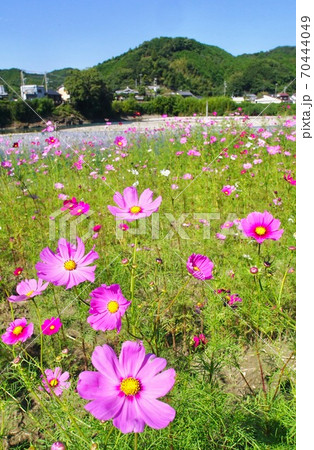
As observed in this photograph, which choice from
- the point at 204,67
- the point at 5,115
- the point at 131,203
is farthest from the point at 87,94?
Answer: the point at 204,67

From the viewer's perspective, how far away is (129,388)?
0.41m

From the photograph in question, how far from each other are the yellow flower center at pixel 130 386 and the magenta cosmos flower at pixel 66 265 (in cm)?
26

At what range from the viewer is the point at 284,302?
3.92 feet

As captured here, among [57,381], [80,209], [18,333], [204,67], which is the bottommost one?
[57,381]

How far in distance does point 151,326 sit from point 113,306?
308 mm

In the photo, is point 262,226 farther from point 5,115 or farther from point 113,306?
point 5,115

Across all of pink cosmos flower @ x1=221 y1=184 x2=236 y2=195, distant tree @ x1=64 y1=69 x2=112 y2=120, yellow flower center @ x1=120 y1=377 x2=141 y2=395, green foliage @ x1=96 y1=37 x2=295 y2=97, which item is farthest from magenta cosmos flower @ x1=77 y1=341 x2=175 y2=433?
distant tree @ x1=64 y1=69 x2=112 y2=120

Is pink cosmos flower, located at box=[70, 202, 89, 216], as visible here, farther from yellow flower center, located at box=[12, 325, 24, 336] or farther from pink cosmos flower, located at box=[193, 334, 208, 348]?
pink cosmos flower, located at box=[193, 334, 208, 348]

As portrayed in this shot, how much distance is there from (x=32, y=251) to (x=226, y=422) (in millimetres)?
1217

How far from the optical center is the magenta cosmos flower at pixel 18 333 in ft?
2.37

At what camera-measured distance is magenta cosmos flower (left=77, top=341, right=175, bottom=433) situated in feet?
1.23

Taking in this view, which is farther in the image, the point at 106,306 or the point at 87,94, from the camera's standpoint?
the point at 87,94
